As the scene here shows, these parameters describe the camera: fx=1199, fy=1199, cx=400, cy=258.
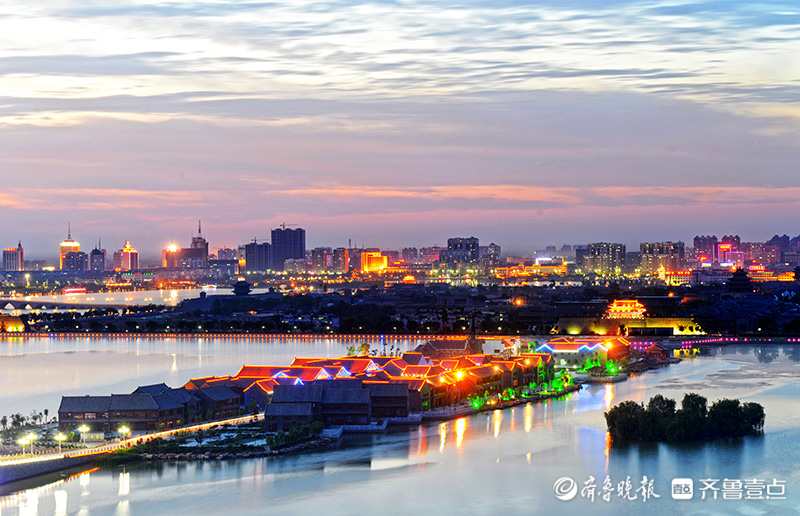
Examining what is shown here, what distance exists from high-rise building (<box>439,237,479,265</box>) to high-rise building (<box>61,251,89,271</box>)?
27.1m

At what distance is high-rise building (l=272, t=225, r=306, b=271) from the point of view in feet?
250

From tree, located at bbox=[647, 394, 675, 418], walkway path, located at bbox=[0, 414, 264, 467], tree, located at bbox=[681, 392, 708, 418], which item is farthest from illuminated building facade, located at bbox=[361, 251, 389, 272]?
tree, located at bbox=[681, 392, 708, 418]

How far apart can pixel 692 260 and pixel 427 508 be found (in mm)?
62026

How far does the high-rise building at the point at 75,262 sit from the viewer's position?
8138cm

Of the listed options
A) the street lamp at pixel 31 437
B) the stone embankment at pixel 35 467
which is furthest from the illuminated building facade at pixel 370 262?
the stone embankment at pixel 35 467

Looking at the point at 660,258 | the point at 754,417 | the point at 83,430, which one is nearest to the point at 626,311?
the point at 754,417

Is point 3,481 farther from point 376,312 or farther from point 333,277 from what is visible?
point 333,277

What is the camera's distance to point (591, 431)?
10695 millimetres

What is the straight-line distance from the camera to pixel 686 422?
10.1 meters
